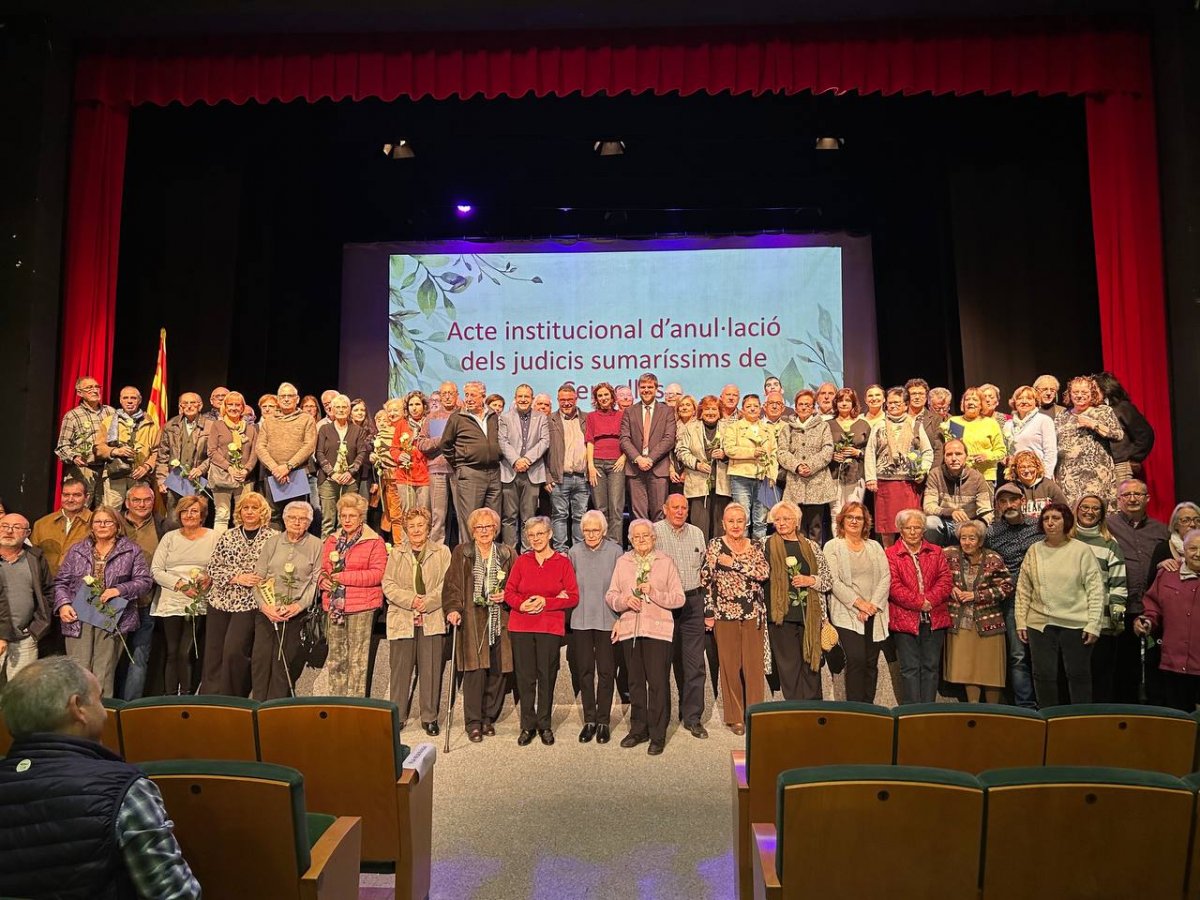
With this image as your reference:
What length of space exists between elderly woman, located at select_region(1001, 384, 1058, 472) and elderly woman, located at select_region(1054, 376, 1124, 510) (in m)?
0.09

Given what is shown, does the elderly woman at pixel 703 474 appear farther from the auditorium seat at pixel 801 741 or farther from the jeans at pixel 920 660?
the auditorium seat at pixel 801 741

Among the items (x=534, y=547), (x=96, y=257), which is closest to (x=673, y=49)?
(x=534, y=547)

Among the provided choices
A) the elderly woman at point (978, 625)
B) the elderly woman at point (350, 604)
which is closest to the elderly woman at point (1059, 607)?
the elderly woman at point (978, 625)

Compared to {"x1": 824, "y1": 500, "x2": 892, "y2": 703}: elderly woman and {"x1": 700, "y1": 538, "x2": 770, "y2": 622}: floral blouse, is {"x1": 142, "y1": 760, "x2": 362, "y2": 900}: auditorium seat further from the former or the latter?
{"x1": 824, "y1": 500, "x2": 892, "y2": 703}: elderly woman

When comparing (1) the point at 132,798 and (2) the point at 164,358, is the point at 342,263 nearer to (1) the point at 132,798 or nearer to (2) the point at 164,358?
(2) the point at 164,358

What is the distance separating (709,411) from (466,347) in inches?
139

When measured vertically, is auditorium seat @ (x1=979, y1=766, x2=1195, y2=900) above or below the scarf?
below

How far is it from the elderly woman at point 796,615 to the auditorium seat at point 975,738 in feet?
7.61

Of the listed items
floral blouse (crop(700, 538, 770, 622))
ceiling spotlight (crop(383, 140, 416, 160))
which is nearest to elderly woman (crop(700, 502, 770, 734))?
floral blouse (crop(700, 538, 770, 622))

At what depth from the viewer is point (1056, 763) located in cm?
294

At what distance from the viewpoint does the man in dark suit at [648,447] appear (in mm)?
6941

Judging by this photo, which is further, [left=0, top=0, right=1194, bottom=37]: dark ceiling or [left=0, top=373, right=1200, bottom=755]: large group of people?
[left=0, top=0, right=1194, bottom=37]: dark ceiling

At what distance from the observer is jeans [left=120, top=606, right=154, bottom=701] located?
5.45 metres

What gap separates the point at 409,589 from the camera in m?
5.41
